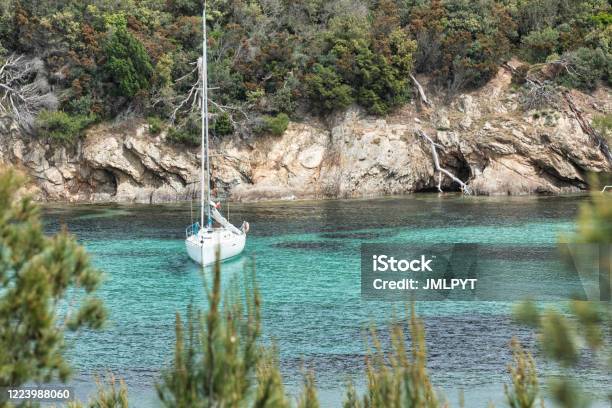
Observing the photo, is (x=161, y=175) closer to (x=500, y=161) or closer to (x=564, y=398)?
(x=500, y=161)

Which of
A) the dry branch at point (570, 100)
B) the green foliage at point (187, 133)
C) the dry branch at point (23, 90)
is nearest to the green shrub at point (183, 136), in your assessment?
the green foliage at point (187, 133)

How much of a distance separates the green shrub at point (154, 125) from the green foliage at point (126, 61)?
1918 millimetres

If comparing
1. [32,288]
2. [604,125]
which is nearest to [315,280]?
[32,288]

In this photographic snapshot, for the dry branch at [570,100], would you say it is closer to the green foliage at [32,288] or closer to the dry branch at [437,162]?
the dry branch at [437,162]

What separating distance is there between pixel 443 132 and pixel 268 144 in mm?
10582

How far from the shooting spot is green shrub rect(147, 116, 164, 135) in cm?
5553

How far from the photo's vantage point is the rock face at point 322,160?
55.1 m

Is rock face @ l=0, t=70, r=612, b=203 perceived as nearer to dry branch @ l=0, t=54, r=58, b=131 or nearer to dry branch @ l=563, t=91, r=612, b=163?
dry branch @ l=563, t=91, r=612, b=163

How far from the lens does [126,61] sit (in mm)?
55375

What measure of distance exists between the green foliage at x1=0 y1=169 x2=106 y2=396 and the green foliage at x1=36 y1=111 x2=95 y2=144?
A: 45.4 metres

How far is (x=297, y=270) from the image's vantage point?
3397cm

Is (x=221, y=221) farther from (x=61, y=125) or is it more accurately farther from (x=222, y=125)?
(x=61, y=125)

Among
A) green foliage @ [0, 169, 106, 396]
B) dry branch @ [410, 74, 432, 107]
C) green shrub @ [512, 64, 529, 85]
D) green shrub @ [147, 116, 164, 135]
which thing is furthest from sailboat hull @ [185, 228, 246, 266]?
green shrub @ [512, 64, 529, 85]
